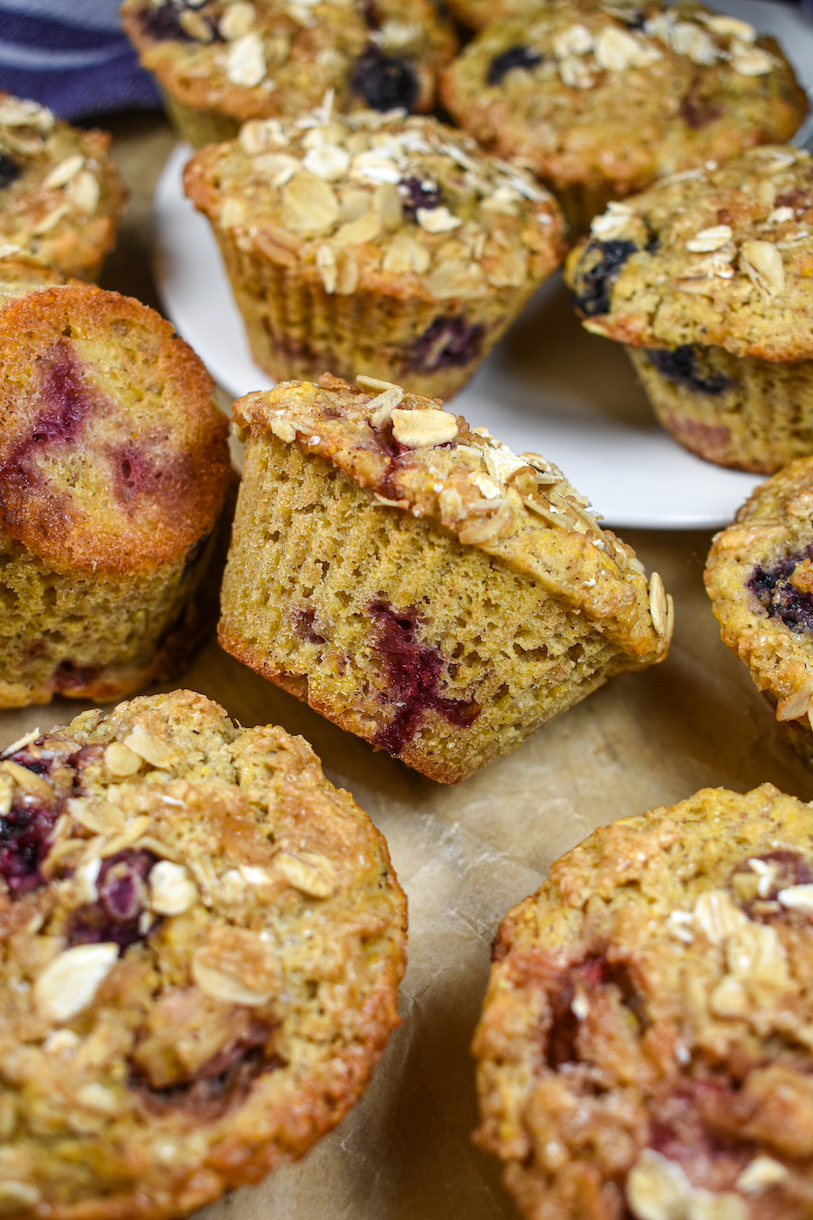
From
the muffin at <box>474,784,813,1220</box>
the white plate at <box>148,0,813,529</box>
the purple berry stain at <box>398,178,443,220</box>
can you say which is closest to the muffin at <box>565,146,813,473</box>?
the white plate at <box>148,0,813,529</box>

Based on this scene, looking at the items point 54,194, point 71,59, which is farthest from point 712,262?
point 71,59

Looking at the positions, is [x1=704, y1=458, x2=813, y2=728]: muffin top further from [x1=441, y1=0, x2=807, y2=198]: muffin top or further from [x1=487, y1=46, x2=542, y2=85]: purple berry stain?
[x1=487, y1=46, x2=542, y2=85]: purple berry stain

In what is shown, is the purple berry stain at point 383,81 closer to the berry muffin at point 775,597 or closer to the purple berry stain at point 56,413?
the purple berry stain at point 56,413

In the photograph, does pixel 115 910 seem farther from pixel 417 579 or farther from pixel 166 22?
pixel 166 22

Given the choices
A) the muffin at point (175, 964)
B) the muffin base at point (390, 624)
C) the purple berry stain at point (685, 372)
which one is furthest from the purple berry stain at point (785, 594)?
the muffin at point (175, 964)

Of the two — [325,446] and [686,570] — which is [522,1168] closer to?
[325,446]

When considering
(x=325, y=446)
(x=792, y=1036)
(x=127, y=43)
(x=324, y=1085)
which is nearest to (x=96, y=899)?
(x=324, y=1085)

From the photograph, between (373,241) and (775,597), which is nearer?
(775,597)
